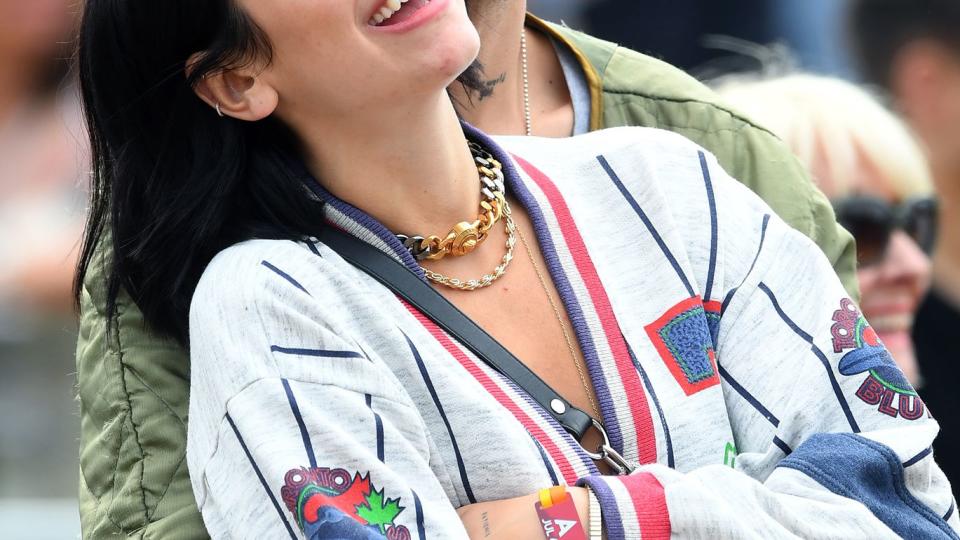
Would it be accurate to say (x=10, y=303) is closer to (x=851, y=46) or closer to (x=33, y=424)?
(x=33, y=424)

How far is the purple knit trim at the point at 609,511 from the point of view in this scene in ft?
6.37

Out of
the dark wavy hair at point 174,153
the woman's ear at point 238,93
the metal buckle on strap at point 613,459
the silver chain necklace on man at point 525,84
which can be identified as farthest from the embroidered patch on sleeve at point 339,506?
the silver chain necklace on man at point 525,84

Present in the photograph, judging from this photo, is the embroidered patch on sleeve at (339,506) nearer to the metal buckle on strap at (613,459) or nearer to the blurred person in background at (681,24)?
the metal buckle on strap at (613,459)

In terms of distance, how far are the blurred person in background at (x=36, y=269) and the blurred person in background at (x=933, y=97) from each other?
2734 millimetres

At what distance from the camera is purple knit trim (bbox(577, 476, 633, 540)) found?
6.37 ft

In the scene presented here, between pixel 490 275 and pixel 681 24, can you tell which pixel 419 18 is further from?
pixel 681 24

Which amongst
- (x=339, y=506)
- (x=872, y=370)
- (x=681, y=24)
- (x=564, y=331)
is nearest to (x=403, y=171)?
(x=564, y=331)

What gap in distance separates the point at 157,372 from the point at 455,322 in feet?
1.74

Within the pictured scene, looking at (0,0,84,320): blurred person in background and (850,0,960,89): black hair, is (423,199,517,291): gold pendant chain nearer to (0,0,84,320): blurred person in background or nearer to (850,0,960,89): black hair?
(0,0,84,320): blurred person in background

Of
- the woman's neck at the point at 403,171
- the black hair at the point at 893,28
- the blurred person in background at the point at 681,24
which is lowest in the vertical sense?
the woman's neck at the point at 403,171

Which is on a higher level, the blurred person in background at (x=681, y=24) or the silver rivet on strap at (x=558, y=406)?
the blurred person in background at (x=681, y=24)

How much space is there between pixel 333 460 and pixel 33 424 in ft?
12.2

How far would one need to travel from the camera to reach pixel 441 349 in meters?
2.07

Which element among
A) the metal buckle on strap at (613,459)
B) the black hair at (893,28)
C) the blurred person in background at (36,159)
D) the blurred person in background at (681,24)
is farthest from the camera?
the blurred person in background at (681,24)
